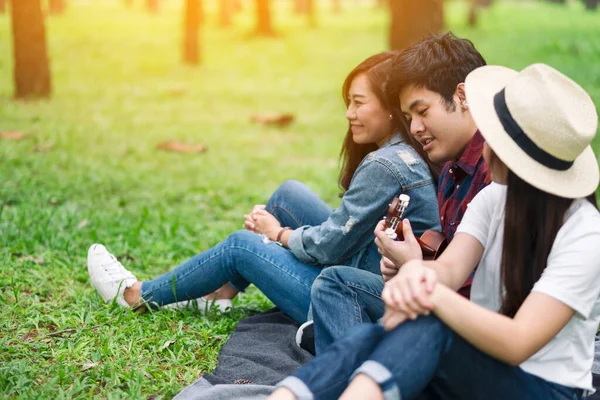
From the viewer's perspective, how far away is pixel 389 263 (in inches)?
117

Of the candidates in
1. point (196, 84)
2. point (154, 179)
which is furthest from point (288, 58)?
point (154, 179)

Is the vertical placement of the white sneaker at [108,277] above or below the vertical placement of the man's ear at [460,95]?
below

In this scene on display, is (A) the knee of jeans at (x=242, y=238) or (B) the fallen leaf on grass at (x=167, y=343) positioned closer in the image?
(B) the fallen leaf on grass at (x=167, y=343)

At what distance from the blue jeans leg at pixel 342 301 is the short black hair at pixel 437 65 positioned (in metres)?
0.84

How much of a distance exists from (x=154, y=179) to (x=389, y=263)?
448 cm

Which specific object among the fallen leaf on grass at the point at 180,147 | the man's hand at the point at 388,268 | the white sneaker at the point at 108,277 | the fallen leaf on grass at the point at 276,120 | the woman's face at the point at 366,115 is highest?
the woman's face at the point at 366,115

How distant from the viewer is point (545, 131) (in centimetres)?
239

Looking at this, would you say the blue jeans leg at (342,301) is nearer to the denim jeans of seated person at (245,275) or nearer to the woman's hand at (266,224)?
the denim jeans of seated person at (245,275)

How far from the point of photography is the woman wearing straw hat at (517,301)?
2.32 metres

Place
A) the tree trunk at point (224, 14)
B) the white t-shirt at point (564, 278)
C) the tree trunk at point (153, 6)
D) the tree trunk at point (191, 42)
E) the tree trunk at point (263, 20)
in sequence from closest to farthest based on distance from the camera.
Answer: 1. the white t-shirt at point (564, 278)
2. the tree trunk at point (191, 42)
3. the tree trunk at point (263, 20)
4. the tree trunk at point (224, 14)
5. the tree trunk at point (153, 6)

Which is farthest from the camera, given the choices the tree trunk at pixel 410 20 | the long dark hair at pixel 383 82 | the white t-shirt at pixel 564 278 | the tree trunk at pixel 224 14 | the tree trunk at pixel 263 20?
the tree trunk at pixel 224 14

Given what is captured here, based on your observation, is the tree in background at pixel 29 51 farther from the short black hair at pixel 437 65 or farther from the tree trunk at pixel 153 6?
the tree trunk at pixel 153 6

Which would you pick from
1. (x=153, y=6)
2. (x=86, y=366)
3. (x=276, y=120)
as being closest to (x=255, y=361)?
(x=86, y=366)

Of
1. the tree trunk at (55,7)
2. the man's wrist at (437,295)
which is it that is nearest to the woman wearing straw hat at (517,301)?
the man's wrist at (437,295)
